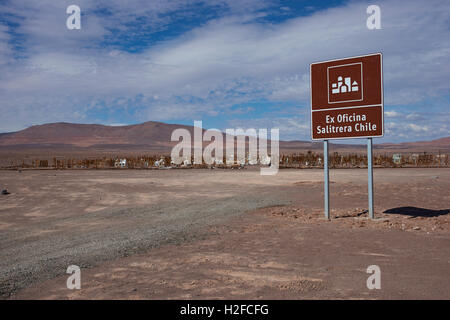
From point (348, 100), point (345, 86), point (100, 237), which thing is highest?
point (345, 86)

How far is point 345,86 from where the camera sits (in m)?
10.8

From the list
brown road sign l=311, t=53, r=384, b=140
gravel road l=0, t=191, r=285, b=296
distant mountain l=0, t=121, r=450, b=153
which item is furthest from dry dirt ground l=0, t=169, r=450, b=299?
distant mountain l=0, t=121, r=450, b=153

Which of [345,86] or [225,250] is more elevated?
[345,86]

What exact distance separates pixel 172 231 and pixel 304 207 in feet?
18.5

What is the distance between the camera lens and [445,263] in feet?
19.7

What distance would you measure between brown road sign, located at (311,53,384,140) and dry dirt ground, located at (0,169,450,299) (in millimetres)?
2453

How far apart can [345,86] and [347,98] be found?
0.35 m

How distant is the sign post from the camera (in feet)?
33.8

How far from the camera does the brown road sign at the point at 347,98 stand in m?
10.3

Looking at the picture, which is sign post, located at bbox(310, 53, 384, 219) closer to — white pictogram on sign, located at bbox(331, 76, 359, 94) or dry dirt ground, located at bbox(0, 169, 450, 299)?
white pictogram on sign, located at bbox(331, 76, 359, 94)

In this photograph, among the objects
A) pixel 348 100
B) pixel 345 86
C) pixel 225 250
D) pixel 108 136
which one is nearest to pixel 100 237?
pixel 225 250

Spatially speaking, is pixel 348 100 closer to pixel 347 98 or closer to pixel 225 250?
pixel 347 98

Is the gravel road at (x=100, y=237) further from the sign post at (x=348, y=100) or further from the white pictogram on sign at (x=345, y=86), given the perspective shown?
the white pictogram on sign at (x=345, y=86)
